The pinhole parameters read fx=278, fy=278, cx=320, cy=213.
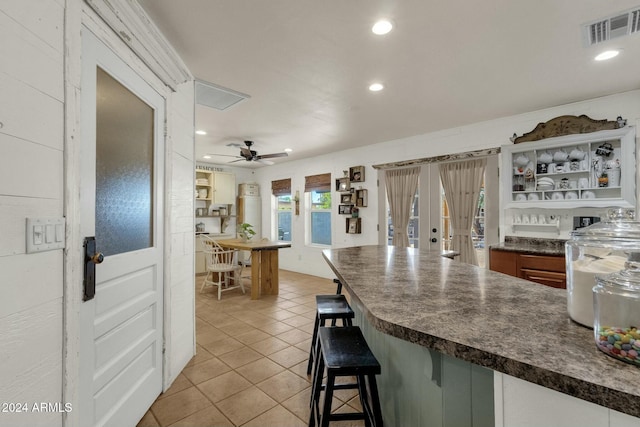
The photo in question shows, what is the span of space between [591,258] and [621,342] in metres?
0.31

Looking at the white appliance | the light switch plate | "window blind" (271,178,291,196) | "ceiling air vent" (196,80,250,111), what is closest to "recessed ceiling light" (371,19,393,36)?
"ceiling air vent" (196,80,250,111)

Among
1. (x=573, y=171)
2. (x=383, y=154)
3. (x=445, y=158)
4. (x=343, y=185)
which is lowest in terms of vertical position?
(x=573, y=171)

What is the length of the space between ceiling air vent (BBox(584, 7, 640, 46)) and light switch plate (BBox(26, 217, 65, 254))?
10.2 ft

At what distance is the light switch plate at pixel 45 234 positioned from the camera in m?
0.98

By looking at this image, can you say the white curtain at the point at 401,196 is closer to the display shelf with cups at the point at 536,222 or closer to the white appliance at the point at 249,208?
the display shelf with cups at the point at 536,222

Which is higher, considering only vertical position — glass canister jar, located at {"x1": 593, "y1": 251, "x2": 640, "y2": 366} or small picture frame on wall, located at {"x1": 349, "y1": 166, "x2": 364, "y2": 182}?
small picture frame on wall, located at {"x1": 349, "y1": 166, "x2": 364, "y2": 182}

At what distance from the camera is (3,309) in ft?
2.88

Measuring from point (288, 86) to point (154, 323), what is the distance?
227cm

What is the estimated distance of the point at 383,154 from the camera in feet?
15.8

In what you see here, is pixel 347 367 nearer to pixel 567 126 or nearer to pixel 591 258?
pixel 591 258

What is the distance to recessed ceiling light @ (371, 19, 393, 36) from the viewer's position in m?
1.77

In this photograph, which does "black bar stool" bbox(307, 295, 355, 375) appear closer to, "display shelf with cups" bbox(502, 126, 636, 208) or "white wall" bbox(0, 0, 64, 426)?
"white wall" bbox(0, 0, 64, 426)

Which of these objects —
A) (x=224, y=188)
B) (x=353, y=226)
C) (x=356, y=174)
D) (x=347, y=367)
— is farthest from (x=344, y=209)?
(x=347, y=367)

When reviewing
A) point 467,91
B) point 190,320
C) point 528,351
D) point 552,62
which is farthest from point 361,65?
point 190,320
